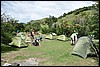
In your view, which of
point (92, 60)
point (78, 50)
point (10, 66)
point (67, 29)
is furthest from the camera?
point (67, 29)

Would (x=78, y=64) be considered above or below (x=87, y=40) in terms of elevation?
below

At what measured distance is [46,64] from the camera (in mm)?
11992

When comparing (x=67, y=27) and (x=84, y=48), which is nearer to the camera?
(x=84, y=48)

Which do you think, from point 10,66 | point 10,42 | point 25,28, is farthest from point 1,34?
point 25,28

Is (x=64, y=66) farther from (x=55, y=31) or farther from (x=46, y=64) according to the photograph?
(x=55, y=31)

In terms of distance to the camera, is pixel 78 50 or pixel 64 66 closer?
pixel 64 66

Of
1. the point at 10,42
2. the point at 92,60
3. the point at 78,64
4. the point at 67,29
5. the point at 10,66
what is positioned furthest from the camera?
the point at 67,29

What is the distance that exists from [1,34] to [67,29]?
15986 millimetres

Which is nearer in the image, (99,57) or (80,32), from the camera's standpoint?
(99,57)

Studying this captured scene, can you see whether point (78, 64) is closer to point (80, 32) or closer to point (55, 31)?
point (80, 32)

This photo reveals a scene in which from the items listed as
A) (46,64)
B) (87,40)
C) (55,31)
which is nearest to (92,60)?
(87,40)

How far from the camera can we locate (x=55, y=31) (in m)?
35.7

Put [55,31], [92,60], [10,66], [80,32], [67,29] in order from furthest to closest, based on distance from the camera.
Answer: [55,31], [67,29], [80,32], [92,60], [10,66]

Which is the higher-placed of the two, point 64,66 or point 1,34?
point 1,34
